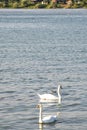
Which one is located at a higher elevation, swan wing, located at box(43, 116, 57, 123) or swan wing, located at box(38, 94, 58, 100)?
swan wing, located at box(38, 94, 58, 100)

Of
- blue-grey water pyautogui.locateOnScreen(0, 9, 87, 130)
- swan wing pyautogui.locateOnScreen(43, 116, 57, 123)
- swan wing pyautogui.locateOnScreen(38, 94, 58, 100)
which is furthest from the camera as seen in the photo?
swan wing pyautogui.locateOnScreen(38, 94, 58, 100)

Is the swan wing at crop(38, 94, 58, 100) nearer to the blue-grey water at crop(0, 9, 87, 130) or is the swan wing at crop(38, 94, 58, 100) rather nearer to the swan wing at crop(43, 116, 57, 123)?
the blue-grey water at crop(0, 9, 87, 130)

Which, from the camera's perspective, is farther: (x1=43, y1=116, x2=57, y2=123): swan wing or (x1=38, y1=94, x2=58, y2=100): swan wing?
(x1=38, y1=94, x2=58, y2=100): swan wing

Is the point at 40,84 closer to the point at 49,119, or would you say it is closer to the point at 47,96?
the point at 47,96

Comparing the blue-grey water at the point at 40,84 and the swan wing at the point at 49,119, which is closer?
the swan wing at the point at 49,119

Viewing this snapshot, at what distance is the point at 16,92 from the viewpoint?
4059 centimetres

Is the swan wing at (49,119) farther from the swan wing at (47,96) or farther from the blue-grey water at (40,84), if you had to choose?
the swan wing at (47,96)

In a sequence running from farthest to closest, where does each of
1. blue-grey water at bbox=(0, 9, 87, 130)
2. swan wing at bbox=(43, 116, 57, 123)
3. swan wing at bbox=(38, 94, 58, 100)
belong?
swan wing at bbox=(38, 94, 58, 100), blue-grey water at bbox=(0, 9, 87, 130), swan wing at bbox=(43, 116, 57, 123)

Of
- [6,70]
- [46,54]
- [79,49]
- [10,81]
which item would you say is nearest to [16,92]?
[10,81]

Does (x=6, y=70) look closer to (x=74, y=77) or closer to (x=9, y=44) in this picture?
(x=74, y=77)

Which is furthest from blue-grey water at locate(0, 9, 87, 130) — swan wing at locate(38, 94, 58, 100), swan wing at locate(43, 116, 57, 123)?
swan wing at locate(38, 94, 58, 100)

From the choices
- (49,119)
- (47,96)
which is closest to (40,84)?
(47,96)

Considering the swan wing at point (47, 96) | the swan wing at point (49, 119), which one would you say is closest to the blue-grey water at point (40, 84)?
the swan wing at point (49, 119)

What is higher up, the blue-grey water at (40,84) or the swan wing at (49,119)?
the blue-grey water at (40,84)
